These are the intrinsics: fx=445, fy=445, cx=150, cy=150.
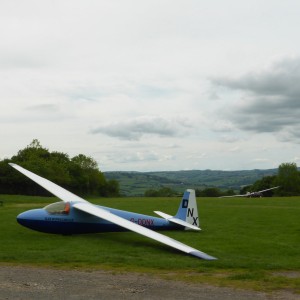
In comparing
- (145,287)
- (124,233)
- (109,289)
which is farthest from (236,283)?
(124,233)

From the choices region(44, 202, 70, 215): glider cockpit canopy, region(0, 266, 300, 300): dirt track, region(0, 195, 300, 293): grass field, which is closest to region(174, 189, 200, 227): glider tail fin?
region(0, 195, 300, 293): grass field

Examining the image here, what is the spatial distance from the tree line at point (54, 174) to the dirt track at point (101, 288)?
70390 millimetres

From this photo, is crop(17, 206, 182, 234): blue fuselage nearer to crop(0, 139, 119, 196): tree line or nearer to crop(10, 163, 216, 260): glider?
crop(10, 163, 216, 260): glider

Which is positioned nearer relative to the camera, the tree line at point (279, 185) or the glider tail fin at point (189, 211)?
the glider tail fin at point (189, 211)

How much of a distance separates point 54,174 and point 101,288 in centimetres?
8419

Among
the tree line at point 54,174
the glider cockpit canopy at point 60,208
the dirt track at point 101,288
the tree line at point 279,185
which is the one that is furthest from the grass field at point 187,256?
the tree line at point 279,185

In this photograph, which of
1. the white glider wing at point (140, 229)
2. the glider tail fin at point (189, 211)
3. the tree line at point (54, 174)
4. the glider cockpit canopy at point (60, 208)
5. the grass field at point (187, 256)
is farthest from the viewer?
the tree line at point (54, 174)

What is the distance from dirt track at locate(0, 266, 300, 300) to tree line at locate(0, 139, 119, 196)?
231 feet

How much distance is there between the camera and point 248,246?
1577 cm

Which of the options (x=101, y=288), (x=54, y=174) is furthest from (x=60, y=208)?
(x=54, y=174)

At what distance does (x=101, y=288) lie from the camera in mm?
9484

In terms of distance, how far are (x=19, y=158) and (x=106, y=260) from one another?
99.1 m

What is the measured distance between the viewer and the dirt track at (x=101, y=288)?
8844mm

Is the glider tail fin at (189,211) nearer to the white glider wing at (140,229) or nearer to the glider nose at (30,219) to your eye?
the white glider wing at (140,229)
